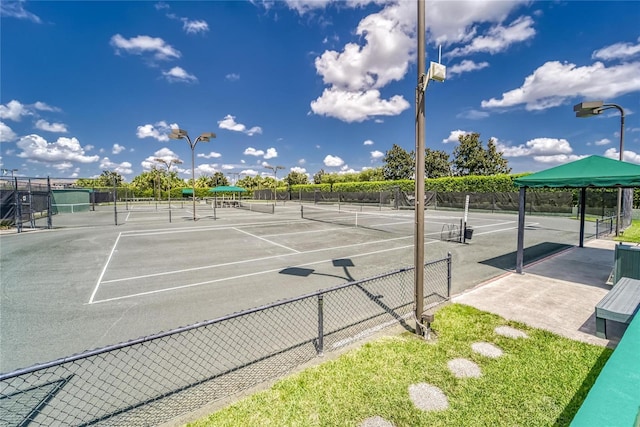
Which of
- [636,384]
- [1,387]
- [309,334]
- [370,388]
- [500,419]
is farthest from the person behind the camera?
[309,334]

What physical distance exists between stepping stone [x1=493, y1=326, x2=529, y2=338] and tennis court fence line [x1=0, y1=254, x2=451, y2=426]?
128cm

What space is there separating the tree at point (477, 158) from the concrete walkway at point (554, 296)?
1753 inches

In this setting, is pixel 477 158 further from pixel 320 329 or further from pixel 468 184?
pixel 320 329

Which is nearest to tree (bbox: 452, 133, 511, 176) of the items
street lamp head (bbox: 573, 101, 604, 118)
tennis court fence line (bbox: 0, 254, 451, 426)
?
street lamp head (bbox: 573, 101, 604, 118)

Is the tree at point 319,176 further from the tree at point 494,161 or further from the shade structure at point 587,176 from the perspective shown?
the shade structure at point 587,176

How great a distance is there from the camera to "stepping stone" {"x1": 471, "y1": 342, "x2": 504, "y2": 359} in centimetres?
401

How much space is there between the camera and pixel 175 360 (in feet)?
13.6

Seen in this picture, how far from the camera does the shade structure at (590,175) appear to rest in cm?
653

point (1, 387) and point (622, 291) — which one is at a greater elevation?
point (622, 291)

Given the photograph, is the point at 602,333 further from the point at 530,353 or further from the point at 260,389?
the point at 260,389

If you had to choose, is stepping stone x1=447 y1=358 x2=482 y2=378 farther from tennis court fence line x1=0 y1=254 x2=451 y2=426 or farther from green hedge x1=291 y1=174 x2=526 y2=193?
green hedge x1=291 y1=174 x2=526 y2=193

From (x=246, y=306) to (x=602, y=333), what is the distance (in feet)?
20.0

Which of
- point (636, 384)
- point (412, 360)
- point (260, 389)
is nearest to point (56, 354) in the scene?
point (260, 389)

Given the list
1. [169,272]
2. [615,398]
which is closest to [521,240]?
[615,398]
